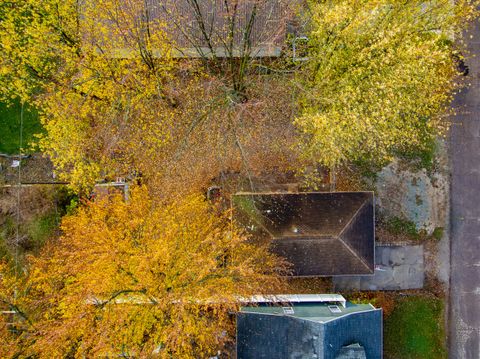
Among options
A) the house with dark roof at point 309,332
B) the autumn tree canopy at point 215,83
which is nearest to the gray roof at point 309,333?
the house with dark roof at point 309,332

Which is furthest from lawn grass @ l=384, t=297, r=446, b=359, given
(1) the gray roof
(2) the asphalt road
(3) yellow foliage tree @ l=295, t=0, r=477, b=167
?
(3) yellow foliage tree @ l=295, t=0, r=477, b=167

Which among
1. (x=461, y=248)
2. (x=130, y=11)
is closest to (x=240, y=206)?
(x=130, y=11)

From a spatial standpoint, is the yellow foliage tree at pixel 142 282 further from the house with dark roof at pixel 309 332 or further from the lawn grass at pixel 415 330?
the lawn grass at pixel 415 330

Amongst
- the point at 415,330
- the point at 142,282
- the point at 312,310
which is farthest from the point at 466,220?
the point at 142,282

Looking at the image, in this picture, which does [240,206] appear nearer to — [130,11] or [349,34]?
[349,34]

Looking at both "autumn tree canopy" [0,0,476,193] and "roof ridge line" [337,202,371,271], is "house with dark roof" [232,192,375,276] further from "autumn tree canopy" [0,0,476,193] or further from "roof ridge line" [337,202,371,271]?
"autumn tree canopy" [0,0,476,193]

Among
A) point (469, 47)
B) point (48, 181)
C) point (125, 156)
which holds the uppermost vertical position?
point (469, 47)
